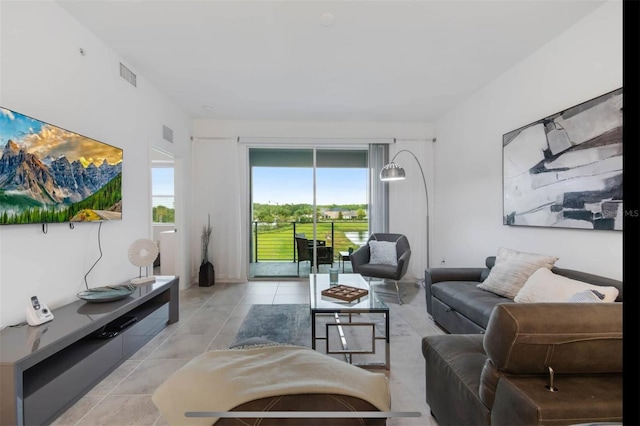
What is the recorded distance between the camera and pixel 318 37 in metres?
2.56

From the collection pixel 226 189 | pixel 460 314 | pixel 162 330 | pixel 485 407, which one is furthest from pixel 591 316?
pixel 226 189

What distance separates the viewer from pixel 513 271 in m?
2.48

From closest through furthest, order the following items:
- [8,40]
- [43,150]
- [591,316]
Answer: [591,316] < [8,40] < [43,150]

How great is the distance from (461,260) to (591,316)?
3289 mm

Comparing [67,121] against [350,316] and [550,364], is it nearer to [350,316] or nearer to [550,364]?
[350,316]

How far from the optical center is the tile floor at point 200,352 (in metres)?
1.73

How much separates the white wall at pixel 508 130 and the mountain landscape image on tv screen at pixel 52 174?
4099 millimetres

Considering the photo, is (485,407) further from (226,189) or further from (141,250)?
(226,189)

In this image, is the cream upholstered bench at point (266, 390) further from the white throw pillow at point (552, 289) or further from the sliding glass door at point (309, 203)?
the sliding glass door at point (309, 203)

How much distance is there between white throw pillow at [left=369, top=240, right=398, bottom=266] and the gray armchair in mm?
56

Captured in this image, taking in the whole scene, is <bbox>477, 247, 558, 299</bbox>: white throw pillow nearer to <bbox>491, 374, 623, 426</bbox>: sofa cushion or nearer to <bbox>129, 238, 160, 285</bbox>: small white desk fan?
<bbox>491, 374, 623, 426</bbox>: sofa cushion

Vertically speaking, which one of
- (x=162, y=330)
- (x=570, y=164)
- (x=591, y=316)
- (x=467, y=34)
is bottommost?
(x=162, y=330)

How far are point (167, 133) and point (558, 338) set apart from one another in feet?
14.7

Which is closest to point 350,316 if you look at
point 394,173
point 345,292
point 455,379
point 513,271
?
point 345,292
